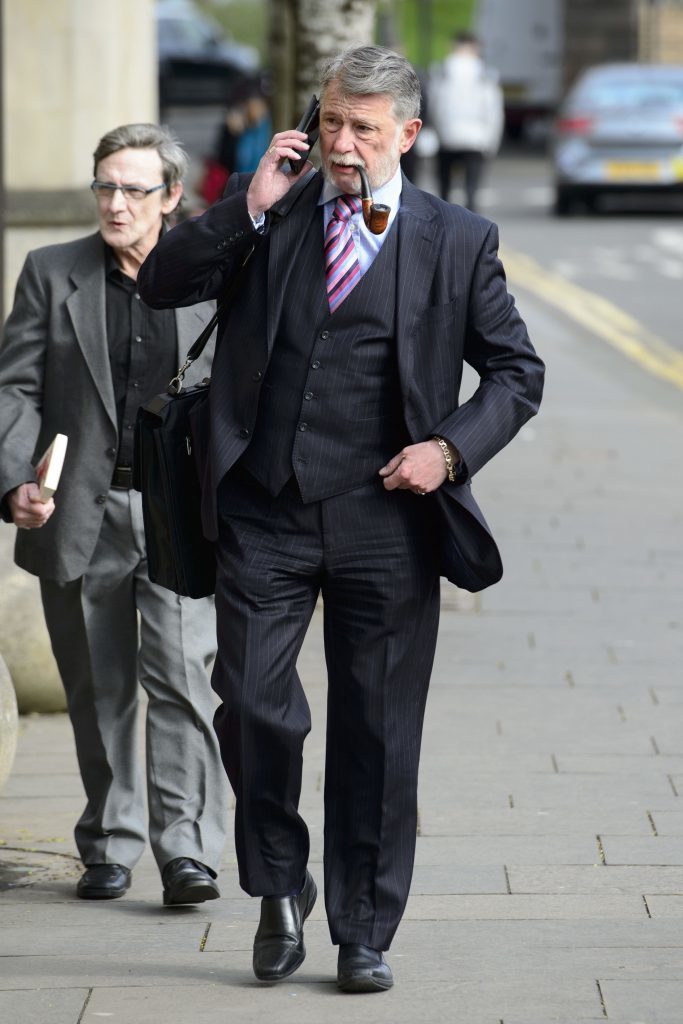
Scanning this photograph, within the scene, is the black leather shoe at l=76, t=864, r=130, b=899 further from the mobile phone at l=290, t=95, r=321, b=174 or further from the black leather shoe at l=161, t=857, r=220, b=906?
the mobile phone at l=290, t=95, r=321, b=174

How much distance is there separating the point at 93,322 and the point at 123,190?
1.07 feet

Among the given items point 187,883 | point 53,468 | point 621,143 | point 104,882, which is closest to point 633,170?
point 621,143

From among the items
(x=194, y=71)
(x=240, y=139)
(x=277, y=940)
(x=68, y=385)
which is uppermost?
(x=68, y=385)

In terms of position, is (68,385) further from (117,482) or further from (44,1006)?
(44,1006)

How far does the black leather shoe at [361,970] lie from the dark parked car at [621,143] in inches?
769

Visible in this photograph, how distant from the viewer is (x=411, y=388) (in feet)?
13.6

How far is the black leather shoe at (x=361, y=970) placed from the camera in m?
4.25

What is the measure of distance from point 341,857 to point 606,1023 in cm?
65

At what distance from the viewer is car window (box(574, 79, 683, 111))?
76.4 ft

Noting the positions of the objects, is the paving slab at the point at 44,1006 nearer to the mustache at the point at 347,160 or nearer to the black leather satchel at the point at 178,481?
the black leather satchel at the point at 178,481

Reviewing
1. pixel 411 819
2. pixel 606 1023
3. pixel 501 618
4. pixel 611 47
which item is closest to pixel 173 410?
pixel 411 819

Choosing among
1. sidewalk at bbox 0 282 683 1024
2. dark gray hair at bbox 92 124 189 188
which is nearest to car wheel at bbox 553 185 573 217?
sidewalk at bbox 0 282 683 1024

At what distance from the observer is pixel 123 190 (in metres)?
4.97

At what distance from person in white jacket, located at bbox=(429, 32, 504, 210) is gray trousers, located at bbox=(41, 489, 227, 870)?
15334 millimetres
